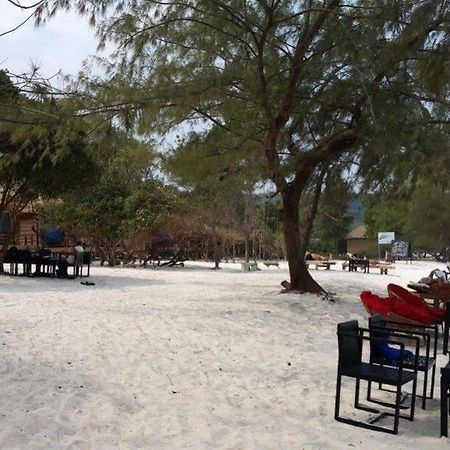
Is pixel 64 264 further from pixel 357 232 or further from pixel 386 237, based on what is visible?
pixel 357 232

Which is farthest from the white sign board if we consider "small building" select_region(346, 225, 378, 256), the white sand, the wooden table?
the white sand

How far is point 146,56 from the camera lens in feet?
27.6

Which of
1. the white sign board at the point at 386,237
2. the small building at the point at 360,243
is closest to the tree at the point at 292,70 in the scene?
the white sign board at the point at 386,237

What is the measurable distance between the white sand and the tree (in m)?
2.78

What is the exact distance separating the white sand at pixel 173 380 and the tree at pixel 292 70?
2.78 m

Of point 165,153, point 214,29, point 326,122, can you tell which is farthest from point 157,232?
point 214,29

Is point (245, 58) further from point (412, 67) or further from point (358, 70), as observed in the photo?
point (412, 67)

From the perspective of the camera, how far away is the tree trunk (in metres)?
12.1

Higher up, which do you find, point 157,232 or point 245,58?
point 245,58

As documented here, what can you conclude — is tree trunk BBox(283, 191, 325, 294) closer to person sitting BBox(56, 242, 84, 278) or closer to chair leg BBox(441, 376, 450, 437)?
person sitting BBox(56, 242, 84, 278)

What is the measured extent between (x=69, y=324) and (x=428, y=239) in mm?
45633

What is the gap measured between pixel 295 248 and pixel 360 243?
2141 inches

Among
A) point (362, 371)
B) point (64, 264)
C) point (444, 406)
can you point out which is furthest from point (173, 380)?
point (64, 264)

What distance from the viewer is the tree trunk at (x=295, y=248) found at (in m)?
12.1
